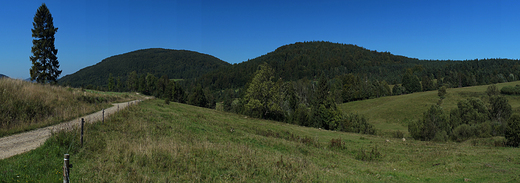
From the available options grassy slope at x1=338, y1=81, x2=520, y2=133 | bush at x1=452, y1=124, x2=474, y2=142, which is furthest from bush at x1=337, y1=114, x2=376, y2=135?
grassy slope at x1=338, y1=81, x2=520, y2=133

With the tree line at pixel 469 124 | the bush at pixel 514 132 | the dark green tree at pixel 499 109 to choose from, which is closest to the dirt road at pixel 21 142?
the bush at pixel 514 132

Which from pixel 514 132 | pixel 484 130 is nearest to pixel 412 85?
pixel 484 130

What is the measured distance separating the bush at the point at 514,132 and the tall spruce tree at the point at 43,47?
60.1 m

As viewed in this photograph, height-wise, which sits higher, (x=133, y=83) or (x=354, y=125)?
(x=133, y=83)

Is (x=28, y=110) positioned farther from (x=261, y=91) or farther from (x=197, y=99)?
(x=197, y=99)

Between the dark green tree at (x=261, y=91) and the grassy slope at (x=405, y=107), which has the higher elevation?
the dark green tree at (x=261, y=91)

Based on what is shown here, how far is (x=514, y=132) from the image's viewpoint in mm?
→ 20984

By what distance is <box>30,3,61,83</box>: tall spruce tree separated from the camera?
113ft

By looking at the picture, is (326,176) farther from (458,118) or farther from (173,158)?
(458,118)

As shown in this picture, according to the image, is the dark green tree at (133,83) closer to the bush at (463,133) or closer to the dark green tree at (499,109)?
the bush at (463,133)

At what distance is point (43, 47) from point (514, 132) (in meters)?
61.0

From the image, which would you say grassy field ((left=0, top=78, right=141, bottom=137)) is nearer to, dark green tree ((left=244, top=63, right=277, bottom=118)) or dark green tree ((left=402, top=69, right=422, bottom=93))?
dark green tree ((left=244, top=63, right=277, bottom=118))

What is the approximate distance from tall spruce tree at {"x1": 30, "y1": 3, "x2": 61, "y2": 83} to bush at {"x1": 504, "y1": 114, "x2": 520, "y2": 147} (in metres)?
60.1

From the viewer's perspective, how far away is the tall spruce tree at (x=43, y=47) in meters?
34.5
